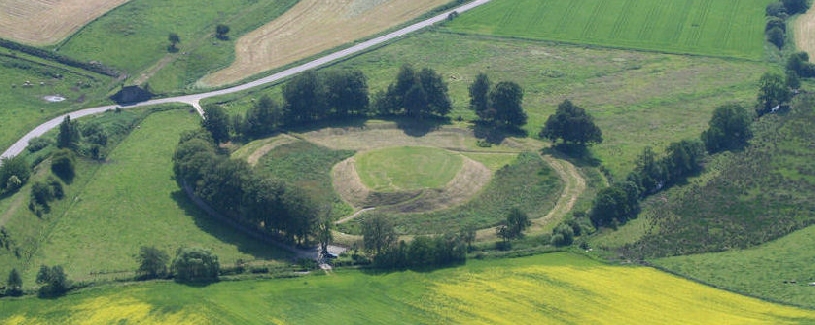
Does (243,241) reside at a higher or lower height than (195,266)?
higher

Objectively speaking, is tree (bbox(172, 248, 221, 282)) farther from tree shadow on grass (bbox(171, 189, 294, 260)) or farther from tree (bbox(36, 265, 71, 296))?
tree (bbox(36, 265, 71, 296))

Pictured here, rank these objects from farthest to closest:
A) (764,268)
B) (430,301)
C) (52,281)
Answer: (764,268), (52,281), (430,301)

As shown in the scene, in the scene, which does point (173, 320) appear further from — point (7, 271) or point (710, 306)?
point (710, 306)

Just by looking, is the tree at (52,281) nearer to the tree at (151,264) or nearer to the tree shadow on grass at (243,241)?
the tree at (151,264)

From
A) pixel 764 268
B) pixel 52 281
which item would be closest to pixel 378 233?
pixel 52 281

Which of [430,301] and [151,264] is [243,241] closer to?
[151,264]

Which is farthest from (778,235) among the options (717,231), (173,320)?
(173,320)
